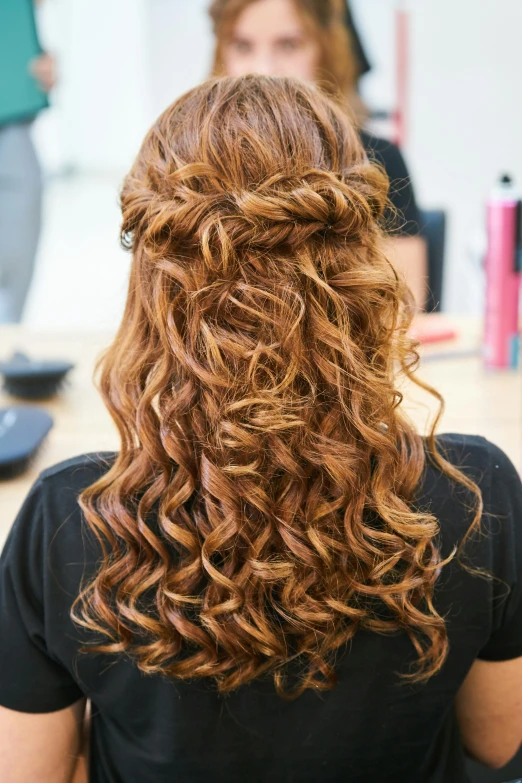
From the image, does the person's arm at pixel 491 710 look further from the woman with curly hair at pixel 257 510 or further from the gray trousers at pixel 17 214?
the gray trousers at pixel 17 214

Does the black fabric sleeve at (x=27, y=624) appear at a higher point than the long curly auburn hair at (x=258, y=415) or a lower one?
lower

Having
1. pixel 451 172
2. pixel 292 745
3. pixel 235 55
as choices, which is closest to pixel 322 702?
pixel 292 745

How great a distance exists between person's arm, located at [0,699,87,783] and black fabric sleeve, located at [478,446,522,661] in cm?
39

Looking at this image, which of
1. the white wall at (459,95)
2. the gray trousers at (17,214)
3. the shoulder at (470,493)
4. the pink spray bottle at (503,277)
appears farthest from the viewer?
the white wall at (459,95)

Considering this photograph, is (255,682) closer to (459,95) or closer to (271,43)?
(271,43)

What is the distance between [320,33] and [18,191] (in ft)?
4.33

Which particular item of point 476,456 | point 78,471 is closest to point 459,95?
point 476,456

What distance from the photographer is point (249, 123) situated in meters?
0.57

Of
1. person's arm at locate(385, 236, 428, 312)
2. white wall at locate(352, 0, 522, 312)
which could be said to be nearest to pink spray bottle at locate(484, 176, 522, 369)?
person's arm at locate(385, 236, 428, 312)

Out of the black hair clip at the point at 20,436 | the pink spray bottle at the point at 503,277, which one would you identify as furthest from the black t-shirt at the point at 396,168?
the black hair clip at the point at 20,436

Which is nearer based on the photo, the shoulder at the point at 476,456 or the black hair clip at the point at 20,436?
the shoulder at the point at 476,456

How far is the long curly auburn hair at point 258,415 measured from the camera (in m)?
0.55

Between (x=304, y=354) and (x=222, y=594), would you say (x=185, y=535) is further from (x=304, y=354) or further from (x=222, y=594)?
(x=304, y=354)

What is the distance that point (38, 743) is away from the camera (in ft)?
2.22
